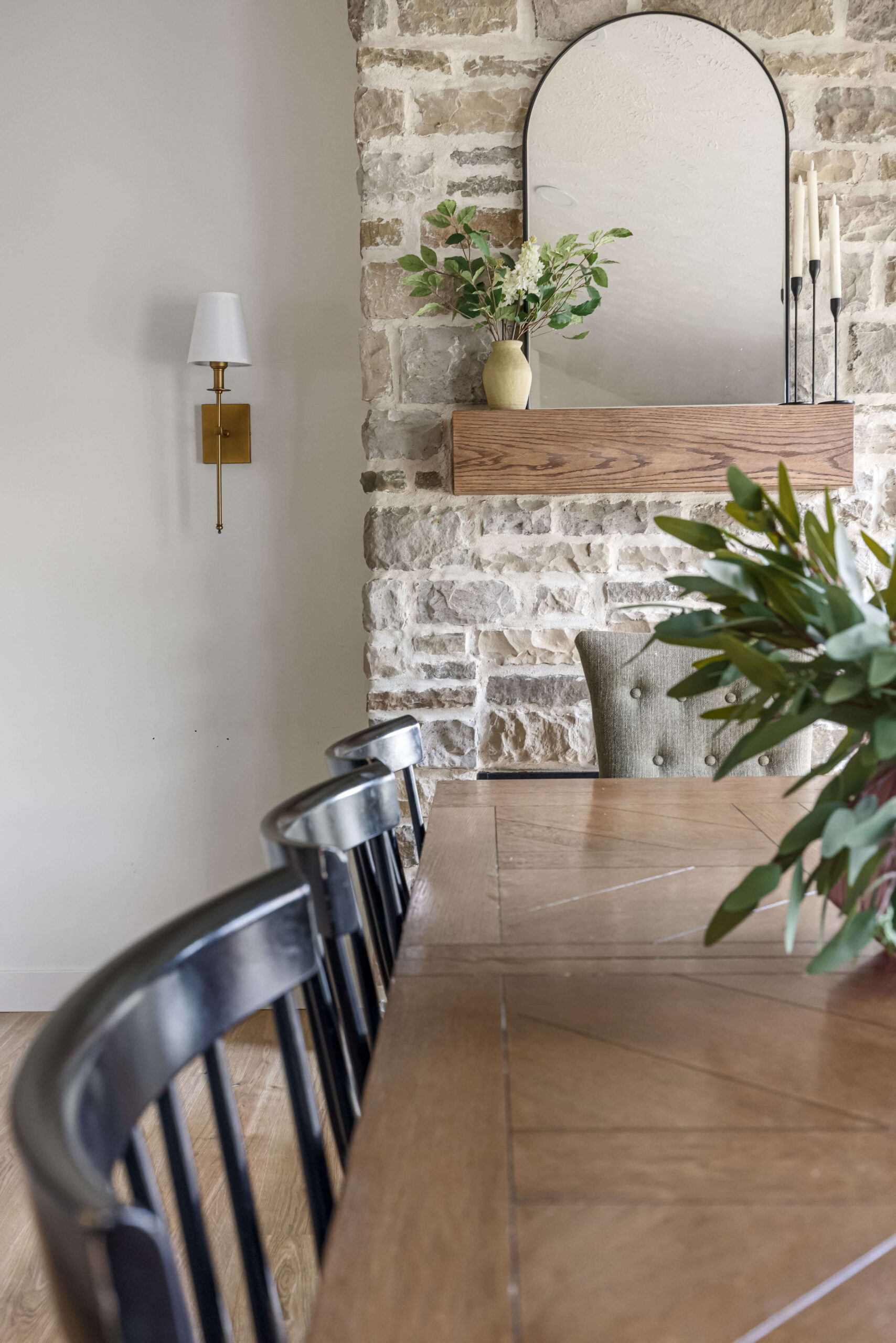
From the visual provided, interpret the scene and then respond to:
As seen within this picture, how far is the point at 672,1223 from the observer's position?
1.80 ft

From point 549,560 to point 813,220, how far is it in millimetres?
976

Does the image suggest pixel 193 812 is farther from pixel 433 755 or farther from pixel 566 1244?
pixel 566 1244

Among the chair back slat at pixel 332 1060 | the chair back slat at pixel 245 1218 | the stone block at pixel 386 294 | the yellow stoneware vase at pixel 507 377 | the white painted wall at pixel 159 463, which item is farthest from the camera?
the white painted wall at pixel 159 463

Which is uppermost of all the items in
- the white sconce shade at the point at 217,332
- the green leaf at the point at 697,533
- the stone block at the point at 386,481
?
the white sconce shade at the point at 217,332

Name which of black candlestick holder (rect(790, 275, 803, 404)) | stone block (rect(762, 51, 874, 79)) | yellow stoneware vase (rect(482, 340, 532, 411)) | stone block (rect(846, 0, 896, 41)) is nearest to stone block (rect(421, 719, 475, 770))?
yellow stoneware vase (rect(482, 340, 532, 411))

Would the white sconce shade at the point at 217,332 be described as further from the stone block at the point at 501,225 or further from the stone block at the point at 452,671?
the stone block at the point at 452,671

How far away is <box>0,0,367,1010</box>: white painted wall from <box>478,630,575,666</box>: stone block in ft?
1.90

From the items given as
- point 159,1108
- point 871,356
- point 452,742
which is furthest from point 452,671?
point 159,1108

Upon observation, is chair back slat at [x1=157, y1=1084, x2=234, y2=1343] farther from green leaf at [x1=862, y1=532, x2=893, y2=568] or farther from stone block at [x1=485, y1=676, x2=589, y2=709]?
stone block at [x1=485, y1=676, x2=589, y2=709]

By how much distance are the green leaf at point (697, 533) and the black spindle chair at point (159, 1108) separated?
433mm

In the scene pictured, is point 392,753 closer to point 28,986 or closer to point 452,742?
point 452,742

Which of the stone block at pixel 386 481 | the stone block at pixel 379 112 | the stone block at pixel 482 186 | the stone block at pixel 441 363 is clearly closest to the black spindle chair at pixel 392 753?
the stone block at pixel 386 481

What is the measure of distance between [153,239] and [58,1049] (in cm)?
292

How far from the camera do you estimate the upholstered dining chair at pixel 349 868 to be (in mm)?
840
